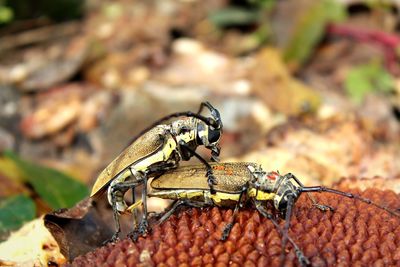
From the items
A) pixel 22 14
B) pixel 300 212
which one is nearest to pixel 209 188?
pixel 300 212

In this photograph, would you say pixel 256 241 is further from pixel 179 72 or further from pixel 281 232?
pixel 179 72

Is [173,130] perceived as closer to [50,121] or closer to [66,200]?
[66,200]

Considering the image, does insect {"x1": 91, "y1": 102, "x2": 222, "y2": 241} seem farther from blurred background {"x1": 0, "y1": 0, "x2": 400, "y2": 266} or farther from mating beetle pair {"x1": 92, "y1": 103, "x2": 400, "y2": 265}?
blurred background {"x1": 0, "y1": 0, "x2": 400, "y2": 266}

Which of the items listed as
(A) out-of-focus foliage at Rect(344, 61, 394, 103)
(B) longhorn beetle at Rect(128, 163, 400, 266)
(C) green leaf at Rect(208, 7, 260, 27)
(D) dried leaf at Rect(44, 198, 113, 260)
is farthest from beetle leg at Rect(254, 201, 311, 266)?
(C) green leaf at Rect(208, 7, 260, 27)

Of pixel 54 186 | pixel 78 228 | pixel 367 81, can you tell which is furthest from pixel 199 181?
pixel 367 81

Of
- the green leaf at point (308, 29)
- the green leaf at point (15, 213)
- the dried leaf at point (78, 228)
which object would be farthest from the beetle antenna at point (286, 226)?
the green leaf at point (308, 29)

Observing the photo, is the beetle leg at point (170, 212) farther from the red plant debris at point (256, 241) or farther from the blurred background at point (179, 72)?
the blurred background at point (179, 72)
